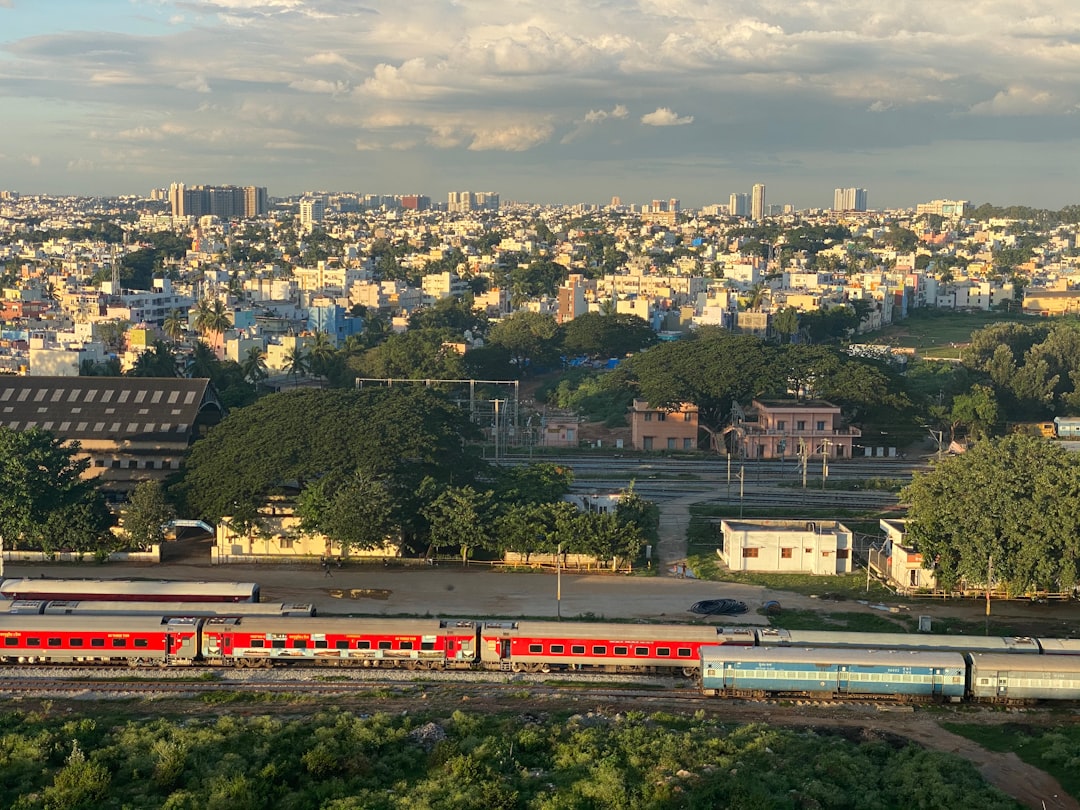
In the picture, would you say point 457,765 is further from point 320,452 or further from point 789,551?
point 320,452

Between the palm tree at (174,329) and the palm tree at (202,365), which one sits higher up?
the palm tree at (174,329)

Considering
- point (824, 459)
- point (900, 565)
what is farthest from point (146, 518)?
point (824, 459)

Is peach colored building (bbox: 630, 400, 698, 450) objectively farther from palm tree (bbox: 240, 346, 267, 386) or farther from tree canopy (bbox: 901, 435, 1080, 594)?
tree canopy (bbox: 901, 435, 1080, 594)

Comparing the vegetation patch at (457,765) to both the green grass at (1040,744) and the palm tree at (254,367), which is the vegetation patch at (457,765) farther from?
the palm tree at (254,367)

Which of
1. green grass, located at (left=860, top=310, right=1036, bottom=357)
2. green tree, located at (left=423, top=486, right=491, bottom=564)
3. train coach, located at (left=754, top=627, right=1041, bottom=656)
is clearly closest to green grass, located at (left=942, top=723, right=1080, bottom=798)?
train coach, located at (left=754, top=627, right=1041, bottom=656)

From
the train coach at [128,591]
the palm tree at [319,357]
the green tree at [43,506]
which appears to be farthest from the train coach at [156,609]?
the palm tree at [319,357]

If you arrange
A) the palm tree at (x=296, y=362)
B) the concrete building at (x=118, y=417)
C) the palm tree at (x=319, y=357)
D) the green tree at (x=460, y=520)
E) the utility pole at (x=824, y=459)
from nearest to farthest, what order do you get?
the green tree at (x=460, y=520) < the concrete building at (x=118, y=417) < the utility pole at (x=824, y=459) < the palm tree at (x=296, y=362) < the palm tree at (x=319, y=357)

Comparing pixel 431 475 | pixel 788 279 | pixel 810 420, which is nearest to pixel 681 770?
pixel 431 475
